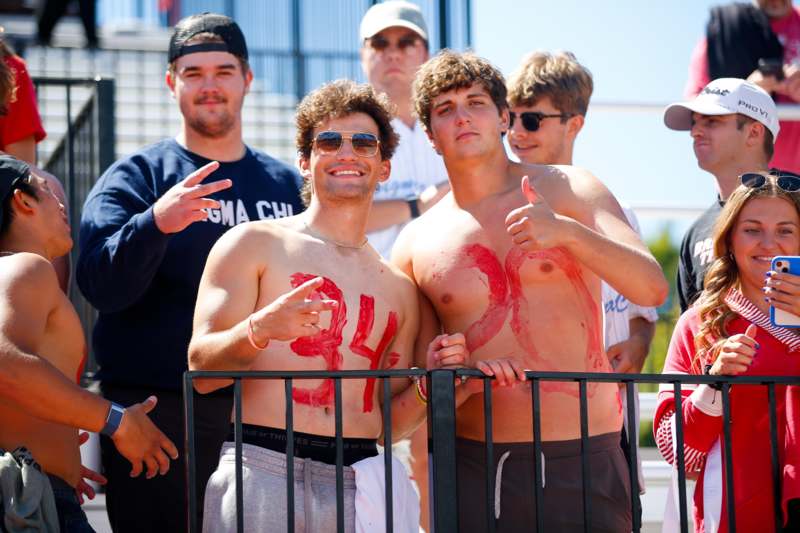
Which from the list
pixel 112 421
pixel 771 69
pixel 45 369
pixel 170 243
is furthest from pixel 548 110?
pixel 45 369

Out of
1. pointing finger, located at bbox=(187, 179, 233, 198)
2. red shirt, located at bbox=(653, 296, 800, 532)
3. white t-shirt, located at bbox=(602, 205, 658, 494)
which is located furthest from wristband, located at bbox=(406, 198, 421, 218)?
red shirt, located at bbox=(653, 296, 800, 532)

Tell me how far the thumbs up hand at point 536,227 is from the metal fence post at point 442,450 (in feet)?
1.78

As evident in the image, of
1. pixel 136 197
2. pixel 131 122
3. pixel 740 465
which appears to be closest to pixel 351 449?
pixel 740 465

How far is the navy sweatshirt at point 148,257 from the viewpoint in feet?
15.1

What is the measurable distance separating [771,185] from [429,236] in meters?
1.22

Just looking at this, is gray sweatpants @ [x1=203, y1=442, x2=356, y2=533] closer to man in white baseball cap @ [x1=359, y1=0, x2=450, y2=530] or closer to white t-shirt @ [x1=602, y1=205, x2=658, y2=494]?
white t-shirt @ [x1=602, y1=205, x2=658, y2=494]

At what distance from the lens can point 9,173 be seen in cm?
418

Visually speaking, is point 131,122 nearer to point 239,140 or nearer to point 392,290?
point 239,140

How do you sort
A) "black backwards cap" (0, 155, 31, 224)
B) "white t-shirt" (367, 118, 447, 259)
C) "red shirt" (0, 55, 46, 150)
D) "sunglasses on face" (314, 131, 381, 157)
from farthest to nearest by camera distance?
1. "white t-shirt" (367, 118, 447, 259)
2. "red shirt" (0, 55, 46, 150)
3. "sunglasses on face" (314, 131, 381, 157)
4. "black backwards cap" (0, 155, 31, 224)

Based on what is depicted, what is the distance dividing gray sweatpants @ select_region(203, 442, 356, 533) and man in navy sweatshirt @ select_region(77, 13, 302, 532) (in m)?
0.90

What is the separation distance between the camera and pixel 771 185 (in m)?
4.43

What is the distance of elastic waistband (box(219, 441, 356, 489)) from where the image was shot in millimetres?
3809

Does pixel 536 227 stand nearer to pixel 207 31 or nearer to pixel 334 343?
pixel 334 343

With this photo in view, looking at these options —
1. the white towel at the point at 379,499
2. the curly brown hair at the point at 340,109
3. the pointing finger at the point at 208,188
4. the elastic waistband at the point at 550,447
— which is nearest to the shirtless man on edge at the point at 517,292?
the elastic waistband at the point at 550,447
